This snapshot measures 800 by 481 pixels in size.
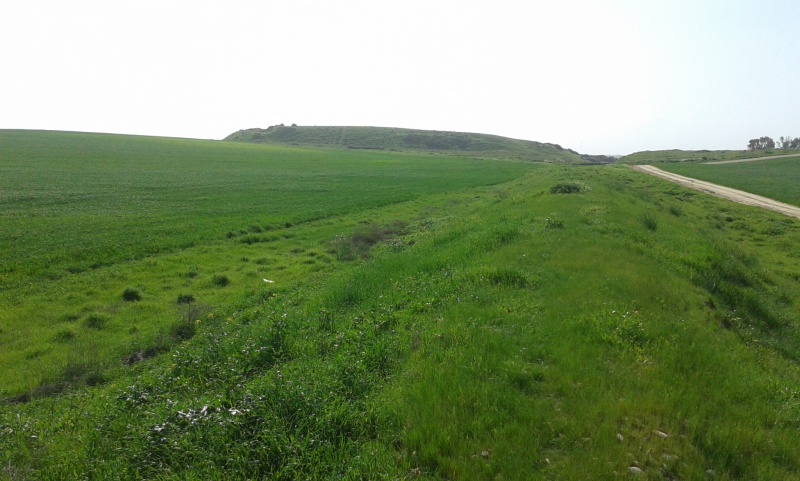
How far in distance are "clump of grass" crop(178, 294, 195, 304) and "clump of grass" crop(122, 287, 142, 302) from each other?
1.27 metres

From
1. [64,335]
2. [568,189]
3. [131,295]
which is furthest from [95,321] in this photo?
[568,189]

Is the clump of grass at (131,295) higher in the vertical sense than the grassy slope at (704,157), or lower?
lower

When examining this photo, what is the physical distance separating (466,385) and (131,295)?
12.9 metres

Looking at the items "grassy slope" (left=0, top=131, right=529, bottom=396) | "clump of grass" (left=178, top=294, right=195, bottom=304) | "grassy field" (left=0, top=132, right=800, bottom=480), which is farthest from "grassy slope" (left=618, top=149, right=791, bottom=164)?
"clump of grass" (left=178, top=294, right=195, bottom=304)

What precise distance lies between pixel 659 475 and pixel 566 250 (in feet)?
32.5

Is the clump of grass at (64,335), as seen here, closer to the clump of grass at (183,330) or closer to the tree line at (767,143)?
the clump of grass at (183,330)

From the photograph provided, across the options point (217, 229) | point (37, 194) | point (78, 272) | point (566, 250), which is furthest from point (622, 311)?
point (37, 194)

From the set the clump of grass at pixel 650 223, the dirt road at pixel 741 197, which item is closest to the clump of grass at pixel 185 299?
the clump of grass at pixel 650 223

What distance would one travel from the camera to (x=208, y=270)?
1792 cm

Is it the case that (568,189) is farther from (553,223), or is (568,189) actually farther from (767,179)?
(767,179)

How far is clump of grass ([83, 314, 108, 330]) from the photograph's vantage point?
41.1 ft

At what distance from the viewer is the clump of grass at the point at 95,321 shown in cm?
1254

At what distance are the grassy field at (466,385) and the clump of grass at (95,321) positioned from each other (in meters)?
1.46

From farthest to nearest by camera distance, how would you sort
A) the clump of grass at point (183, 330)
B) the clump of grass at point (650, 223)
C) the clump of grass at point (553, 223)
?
the clump of grass at point (650, 223) < the clump of grass at point (553, 223) < the clump of grass at point (183, 330)
